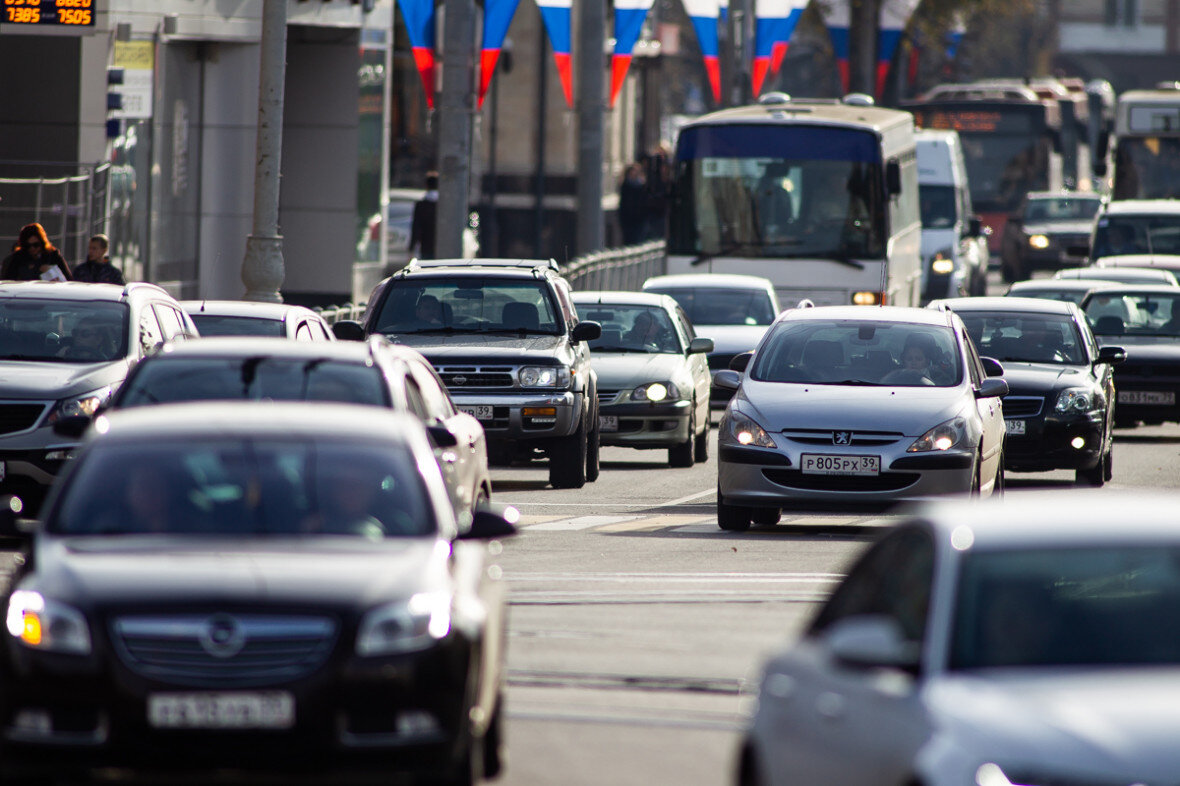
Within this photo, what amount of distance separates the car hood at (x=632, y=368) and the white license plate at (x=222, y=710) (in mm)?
15583

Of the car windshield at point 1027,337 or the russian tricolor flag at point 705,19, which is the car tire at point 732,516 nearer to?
the car windshield at point 1027,337

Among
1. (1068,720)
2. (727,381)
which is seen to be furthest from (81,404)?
(1068,720)

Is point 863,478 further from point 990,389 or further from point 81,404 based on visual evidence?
point 81,404

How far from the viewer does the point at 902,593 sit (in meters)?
6.16

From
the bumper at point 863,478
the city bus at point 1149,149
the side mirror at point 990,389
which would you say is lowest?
the bumper at point 863,478

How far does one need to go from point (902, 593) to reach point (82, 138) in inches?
969

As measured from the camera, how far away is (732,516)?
16.8m

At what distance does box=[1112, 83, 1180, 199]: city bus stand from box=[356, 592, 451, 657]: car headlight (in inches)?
1680

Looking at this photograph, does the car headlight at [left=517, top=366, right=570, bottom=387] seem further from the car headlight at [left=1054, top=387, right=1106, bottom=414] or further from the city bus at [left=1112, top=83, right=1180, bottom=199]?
the city bus at [left=1112, top=83, right=1180, bottom=199]

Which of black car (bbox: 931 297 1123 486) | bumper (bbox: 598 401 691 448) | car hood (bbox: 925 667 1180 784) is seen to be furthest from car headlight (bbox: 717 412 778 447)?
car hood (bbox: 925 667 1180 784)

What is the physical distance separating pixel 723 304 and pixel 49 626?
2190 cm

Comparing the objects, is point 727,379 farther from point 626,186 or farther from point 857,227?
point 626,186

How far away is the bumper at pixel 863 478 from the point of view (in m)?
16.0

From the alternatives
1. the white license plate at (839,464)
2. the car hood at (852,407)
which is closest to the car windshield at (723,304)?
the car hood at (852,407)
